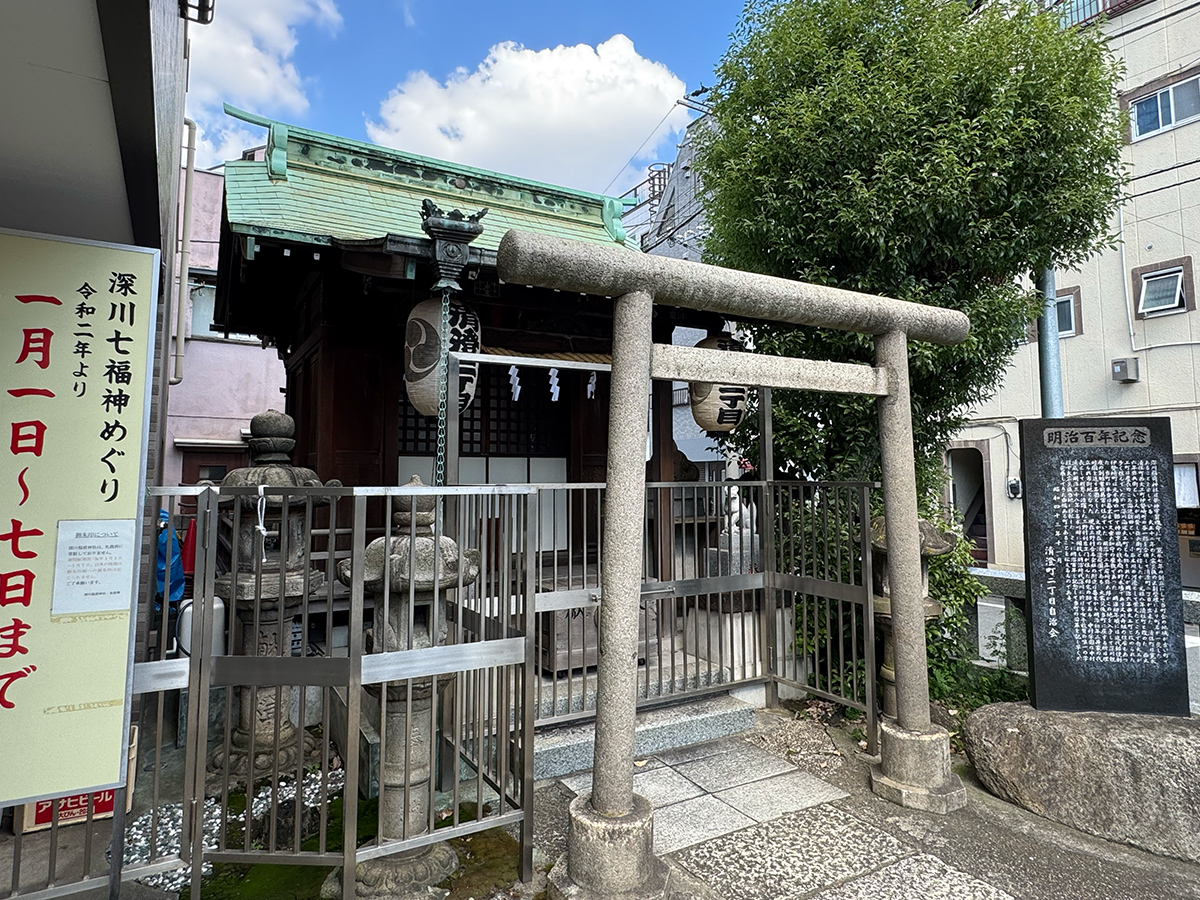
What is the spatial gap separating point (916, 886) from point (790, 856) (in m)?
0.71

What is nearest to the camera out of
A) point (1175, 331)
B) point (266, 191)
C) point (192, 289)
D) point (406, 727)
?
point (406, 727)

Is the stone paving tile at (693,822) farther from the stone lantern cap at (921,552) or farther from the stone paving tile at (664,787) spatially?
the stone lantern cap at (921,552)

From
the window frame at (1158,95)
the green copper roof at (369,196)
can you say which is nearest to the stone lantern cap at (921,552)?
the green copper roof at (369,196)

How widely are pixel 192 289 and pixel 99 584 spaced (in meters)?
17.3

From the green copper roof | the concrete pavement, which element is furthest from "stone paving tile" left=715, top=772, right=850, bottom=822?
the green copper roof

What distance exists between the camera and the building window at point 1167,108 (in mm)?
13109

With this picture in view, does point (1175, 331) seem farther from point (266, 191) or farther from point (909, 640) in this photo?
point (266, 191)

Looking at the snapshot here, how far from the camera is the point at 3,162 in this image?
2.58 meters

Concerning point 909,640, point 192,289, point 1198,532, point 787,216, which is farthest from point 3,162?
point 1198,532

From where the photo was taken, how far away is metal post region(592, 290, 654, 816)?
11.8 feet

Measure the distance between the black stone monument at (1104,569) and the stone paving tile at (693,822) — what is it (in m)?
2.58

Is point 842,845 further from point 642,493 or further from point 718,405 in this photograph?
point 718,405

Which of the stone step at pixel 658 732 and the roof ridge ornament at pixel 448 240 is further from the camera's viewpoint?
the roof ridge ornament at pixel 448 240

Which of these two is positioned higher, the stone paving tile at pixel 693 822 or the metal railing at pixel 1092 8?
the metal railing at pixel 1092 8
